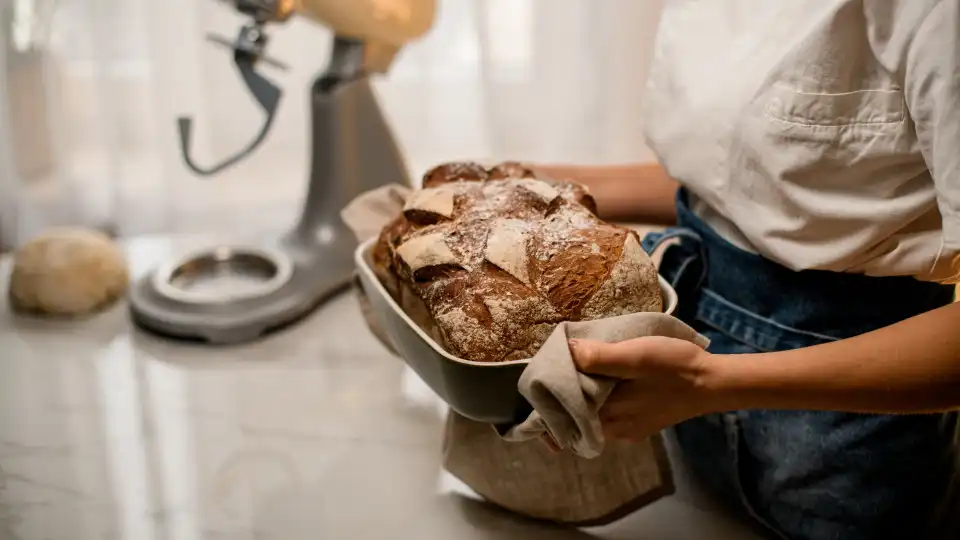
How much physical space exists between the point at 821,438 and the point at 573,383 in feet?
0.81

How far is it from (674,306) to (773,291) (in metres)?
0.12

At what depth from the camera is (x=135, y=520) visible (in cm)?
70

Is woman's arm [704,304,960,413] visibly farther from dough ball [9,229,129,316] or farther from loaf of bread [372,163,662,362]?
dough ball [9,229,129,316]

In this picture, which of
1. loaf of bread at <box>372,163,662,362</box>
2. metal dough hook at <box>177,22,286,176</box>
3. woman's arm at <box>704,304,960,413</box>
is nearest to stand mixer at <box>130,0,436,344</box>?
metal dough hook at <box>177,22,286,176</box>

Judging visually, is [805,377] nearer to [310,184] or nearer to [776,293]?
→ [776,293]

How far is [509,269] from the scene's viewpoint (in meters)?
0.57

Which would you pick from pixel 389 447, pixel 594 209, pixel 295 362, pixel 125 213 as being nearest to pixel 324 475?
pixel 389 447

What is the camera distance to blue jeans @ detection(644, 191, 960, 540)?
0.63m

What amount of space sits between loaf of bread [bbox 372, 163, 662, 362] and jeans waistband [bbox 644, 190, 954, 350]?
116 millimetres

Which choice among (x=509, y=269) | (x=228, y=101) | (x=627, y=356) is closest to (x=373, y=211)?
(x=509, y=269)

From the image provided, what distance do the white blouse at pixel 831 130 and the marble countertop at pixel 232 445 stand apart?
25cm

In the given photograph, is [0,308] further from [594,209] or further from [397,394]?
[594,209]

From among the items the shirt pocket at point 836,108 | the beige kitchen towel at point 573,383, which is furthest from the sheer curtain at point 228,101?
the beige kitchen towel at point 573,383

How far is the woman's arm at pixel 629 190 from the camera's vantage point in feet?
2.71
